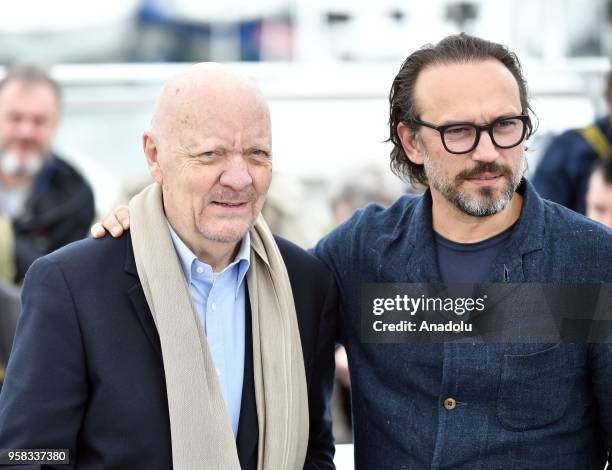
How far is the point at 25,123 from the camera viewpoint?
4727 millimetres

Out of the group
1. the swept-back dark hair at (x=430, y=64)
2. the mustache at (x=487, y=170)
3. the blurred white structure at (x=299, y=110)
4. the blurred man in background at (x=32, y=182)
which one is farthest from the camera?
the blurred white structure at (x=299, y=110)

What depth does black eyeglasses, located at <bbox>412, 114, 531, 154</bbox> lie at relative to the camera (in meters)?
2.65

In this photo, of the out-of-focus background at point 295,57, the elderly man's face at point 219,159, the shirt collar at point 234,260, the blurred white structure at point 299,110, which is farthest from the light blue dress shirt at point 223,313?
the blurred white structure at point 299,110

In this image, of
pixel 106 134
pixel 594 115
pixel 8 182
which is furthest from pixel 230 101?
pixel 594 115

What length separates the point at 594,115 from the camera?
19.9 ft

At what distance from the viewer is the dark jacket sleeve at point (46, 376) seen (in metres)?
2.44

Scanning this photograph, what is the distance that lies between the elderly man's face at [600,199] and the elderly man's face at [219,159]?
2157mm

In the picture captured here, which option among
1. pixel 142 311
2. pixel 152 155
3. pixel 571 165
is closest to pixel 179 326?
pixel 142 311

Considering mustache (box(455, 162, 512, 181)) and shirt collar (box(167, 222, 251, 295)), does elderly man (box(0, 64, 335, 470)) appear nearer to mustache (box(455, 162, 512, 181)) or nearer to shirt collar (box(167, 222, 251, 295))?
shirt collar (box(167, 222, 251, 295))

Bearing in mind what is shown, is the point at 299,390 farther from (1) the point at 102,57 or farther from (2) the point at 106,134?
(1) the point at 102,57

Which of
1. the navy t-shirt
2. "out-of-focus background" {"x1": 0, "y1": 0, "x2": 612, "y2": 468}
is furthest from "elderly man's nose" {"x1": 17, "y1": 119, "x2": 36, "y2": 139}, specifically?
the navy t-shirt

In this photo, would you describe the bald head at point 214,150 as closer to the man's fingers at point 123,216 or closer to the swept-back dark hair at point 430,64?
the man's fingers at point 123,216

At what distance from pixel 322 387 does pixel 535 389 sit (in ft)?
1.95

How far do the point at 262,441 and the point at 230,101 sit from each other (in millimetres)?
849
